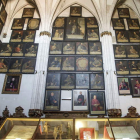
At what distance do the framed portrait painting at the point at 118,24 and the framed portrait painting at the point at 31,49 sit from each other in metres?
6.11

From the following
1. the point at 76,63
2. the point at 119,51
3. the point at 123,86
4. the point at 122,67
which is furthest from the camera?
the point at 119,51

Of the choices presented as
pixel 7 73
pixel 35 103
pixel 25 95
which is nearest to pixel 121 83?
pixel 35 103

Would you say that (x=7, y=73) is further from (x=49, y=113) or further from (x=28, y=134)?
(x=28, y=134)

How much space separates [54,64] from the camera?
32.8 ft

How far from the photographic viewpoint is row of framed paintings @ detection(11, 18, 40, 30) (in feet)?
38.7

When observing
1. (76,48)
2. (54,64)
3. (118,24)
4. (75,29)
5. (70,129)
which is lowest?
(70,129)

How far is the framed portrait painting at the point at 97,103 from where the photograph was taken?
27.6 ft

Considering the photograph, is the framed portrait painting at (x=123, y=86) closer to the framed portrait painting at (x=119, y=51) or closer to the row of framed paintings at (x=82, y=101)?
the row of framed paintings at (x=82, y=101)

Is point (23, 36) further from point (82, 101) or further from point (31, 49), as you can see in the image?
point (82, 101)

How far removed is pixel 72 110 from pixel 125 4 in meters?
10.2

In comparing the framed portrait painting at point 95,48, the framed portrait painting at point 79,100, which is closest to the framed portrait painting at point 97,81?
the framed portrait painting at point 79,100

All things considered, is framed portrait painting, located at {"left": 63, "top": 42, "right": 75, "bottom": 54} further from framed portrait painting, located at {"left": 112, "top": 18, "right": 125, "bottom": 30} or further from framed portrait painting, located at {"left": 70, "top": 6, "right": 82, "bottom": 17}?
framed portrait painting, located at {"left": 112, "top": 18, "right": 125, "bottom": 30}

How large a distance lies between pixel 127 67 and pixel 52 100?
204 inches

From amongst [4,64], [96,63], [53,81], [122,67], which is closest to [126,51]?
[122,67]
